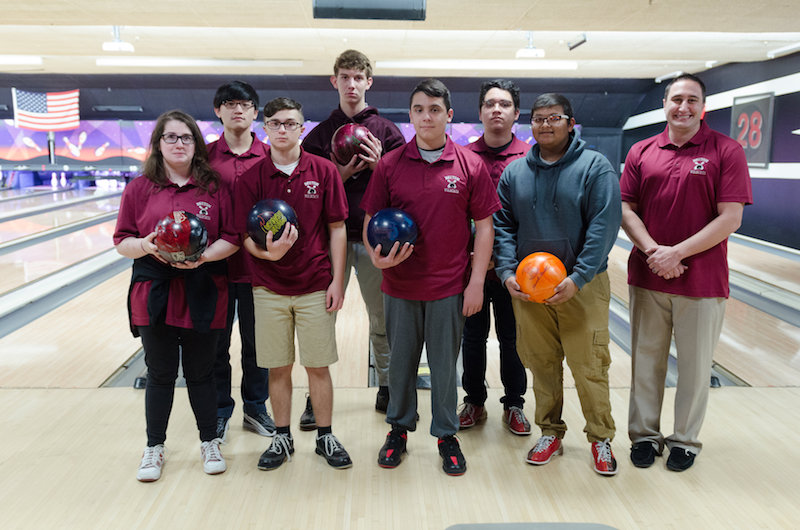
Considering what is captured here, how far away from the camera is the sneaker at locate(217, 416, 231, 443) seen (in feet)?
7.70

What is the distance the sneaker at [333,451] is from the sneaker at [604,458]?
86cm

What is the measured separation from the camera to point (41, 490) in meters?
1.98

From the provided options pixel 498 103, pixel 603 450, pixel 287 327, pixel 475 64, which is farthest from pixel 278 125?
pixel 475 64

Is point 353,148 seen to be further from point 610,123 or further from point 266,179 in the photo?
point 610,123

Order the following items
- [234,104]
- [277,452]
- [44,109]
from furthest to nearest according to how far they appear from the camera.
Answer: [44,109] → [234,104] → [277,452]

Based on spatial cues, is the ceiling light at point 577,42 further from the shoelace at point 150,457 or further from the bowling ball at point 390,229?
the shoelace at point 150,457

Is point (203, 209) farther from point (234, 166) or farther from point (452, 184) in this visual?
point (452, 184)

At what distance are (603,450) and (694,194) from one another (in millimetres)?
934

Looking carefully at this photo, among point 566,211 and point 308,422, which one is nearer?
point 566,211

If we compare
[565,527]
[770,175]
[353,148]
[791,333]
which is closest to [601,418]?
[565,527]

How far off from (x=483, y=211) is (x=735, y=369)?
6.48 ft

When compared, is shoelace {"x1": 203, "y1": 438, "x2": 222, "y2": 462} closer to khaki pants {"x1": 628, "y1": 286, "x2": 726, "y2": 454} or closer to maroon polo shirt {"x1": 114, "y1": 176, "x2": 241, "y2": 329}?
maroon polo shirt {"x1": 114, "y1": 176, "x2": 241, "y2": 329}

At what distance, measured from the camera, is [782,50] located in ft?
21.4

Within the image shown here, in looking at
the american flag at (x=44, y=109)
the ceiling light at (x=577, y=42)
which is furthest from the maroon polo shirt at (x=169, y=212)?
the american flag at (x=44, y=109)
